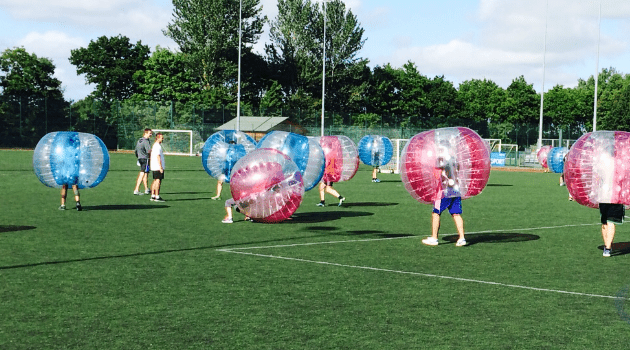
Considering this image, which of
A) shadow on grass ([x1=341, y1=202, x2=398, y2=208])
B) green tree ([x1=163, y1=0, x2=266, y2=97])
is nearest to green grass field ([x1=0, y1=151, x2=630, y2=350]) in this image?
shadow on grass ([x1=341, y1=202, x2=398, y2=208])

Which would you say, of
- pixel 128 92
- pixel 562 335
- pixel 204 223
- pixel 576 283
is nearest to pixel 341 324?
pixel 562 335

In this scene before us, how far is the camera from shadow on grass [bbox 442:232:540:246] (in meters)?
13.5

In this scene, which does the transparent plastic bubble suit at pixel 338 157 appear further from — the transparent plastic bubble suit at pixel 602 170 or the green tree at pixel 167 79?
the green tree at pixel 167 79

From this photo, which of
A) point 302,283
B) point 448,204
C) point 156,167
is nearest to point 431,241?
point 448,204

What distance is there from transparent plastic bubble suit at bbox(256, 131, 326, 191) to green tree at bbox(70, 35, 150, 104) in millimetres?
79543

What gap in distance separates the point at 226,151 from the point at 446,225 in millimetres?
6074

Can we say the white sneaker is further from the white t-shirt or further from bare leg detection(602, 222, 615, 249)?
the white t-shirt

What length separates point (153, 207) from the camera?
18.7 metres

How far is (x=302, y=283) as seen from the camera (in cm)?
918

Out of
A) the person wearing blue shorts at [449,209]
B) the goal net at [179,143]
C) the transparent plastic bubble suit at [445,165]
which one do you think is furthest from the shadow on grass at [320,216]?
the goal net at [179,143]

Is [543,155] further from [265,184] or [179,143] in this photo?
[265,184]

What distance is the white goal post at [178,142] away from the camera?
65312 millimetres

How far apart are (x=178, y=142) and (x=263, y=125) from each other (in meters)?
9.70

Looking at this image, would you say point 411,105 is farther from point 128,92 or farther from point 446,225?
point 446,225
